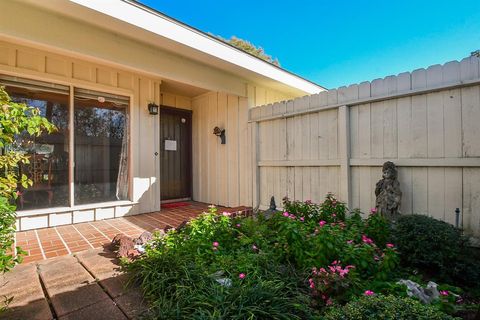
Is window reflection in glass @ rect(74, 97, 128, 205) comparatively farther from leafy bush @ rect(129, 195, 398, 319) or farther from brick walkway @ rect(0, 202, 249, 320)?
leafy bush @ rect(129, 195, 398, 319)

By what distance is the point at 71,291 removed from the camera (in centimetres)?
183

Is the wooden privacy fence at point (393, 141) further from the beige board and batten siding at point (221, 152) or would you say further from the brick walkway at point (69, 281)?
the brick walkway at point (69, 281)

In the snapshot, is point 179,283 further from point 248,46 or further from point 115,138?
point 248,46

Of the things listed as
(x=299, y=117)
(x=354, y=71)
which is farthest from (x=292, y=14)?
(x=299, y=117)

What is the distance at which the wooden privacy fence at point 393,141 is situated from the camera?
2449mm

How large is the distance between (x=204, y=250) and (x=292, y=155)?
2358 millimetres

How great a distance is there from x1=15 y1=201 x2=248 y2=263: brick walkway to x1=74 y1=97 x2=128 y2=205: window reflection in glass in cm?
52

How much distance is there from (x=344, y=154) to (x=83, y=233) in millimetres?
3688

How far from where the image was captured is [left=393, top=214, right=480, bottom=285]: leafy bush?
1.94 metres

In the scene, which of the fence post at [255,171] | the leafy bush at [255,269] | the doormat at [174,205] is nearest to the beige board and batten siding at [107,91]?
the doormat at [174,205]

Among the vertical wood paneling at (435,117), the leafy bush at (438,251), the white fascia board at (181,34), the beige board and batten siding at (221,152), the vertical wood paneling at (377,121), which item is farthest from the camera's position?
the beige board and batten siding at (221,152)

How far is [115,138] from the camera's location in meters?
4.38

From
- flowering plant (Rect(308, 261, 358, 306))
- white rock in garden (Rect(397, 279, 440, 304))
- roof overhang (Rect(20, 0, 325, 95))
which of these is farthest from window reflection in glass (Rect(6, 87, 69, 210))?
white rock in garden (Rect(397, 279, 440, 304))

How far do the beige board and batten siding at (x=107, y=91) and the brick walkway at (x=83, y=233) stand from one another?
0.19m
